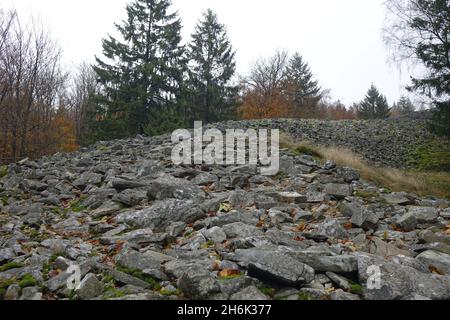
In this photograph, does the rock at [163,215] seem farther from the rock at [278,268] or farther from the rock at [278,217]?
the rock at [278,268]

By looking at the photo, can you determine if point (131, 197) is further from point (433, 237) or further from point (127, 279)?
point (433, 237)

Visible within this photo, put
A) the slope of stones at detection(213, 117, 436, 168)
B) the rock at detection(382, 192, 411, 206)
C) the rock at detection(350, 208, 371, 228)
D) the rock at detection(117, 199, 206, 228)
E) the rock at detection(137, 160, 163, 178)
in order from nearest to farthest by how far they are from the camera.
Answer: the rock at detection(350, 208, 371, 228) → the rock at detection(117, 199, 206, 228) → the rock at detection(382, 192, 411, 206) → the rock at detection(137, 160, 163, 178) → the slope of stones at detection(213, 117, 436, 168)

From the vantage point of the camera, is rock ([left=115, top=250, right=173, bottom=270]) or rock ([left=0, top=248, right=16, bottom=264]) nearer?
rock ([left=115, top=250, right=173, bottom=270])

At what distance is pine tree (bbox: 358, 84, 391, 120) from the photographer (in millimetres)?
41031

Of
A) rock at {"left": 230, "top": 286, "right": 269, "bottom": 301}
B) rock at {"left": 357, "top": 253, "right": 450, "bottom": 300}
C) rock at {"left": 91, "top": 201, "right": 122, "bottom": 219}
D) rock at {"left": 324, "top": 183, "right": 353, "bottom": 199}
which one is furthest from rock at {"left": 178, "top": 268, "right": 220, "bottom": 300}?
rock at {"left": 324, "top": 183, "right": 353, "bottom": 199}

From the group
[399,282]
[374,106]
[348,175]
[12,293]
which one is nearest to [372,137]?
[348,175]

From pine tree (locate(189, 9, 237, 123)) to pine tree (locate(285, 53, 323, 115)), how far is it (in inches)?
428

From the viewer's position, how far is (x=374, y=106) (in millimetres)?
42875

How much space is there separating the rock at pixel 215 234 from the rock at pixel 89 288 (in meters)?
1.73

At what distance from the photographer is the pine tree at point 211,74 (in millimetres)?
26938

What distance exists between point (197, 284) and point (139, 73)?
21.3 metres

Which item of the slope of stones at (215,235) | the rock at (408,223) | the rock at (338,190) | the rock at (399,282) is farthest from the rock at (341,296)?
the rock at (338,190)

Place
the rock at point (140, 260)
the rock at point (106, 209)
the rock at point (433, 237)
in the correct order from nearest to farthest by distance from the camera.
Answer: the rock at point (140, 260) < the rock at point (433, 237) < the rock at point (106, 209)

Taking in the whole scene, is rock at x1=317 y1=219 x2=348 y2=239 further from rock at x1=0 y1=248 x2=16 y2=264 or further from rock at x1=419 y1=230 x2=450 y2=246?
rock at x1=0 y1=248 x2=16 y2=264
